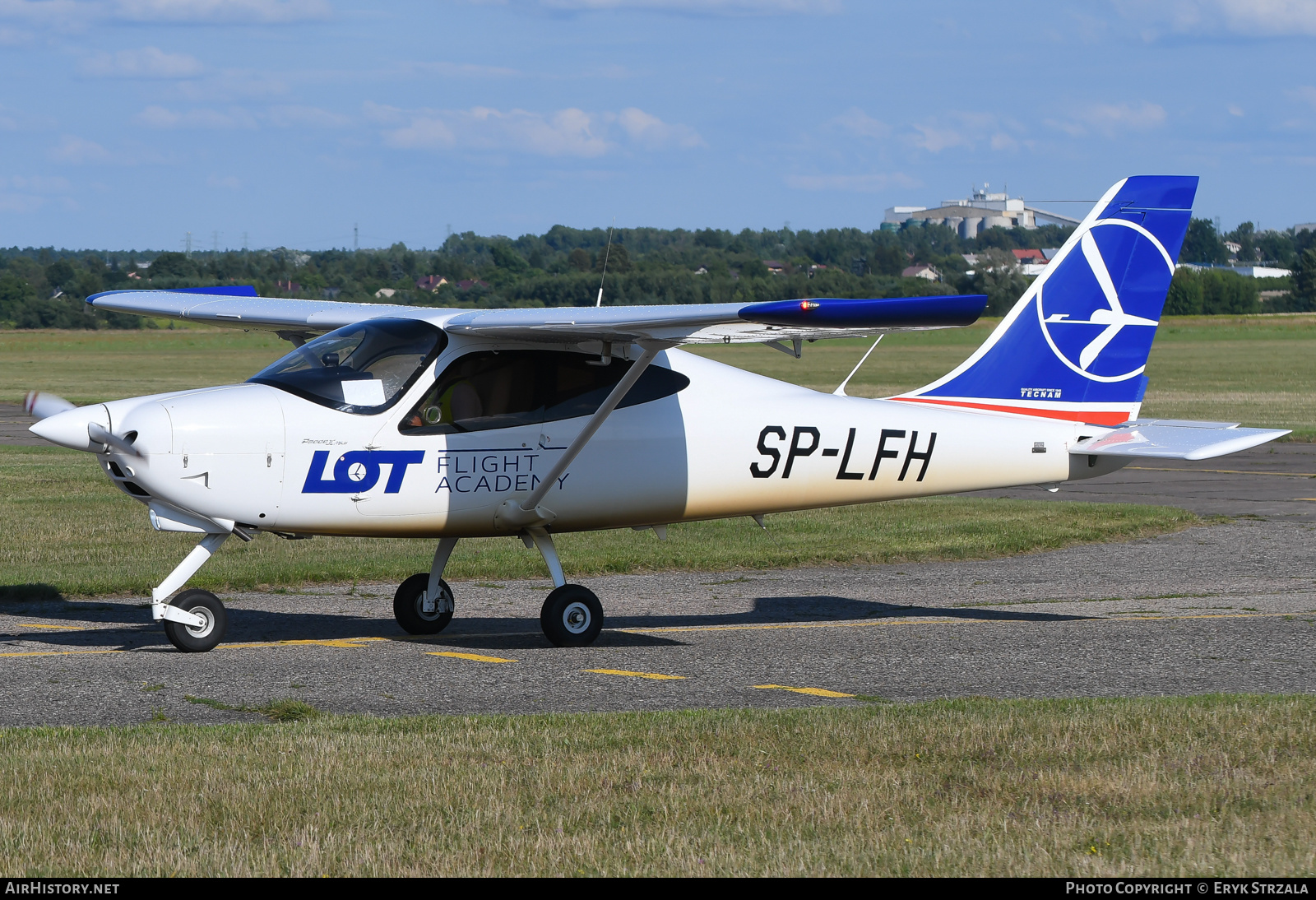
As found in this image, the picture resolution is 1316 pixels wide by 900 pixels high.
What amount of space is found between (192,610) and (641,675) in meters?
3.11

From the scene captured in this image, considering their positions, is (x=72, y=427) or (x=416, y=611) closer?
(x=72, y=427)

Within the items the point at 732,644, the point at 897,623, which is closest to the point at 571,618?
the point at 732,644

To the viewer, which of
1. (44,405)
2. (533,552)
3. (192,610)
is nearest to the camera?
(44,405)

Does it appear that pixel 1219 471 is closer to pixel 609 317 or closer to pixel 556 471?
pixel 556 471

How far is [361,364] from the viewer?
10.0m

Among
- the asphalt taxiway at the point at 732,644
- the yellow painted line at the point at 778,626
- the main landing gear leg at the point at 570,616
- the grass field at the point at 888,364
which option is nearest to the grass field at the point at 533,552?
the asphalt taxiway at the point at 732,644

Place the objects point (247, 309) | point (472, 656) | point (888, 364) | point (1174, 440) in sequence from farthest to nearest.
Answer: point (888, 364) → point (247, 309) → point (1174, 440) → point (472, 656)

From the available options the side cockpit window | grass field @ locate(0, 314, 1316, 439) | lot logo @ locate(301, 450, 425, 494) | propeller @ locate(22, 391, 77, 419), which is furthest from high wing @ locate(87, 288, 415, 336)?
grass field @ locate(0, 314, 1316, 439)

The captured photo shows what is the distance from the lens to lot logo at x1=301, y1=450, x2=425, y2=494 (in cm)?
984

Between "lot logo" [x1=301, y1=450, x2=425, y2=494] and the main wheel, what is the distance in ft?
4.73

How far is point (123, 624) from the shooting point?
11.4 metres

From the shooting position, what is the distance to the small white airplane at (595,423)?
9570 mm

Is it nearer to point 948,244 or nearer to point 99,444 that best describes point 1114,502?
point 99,444
